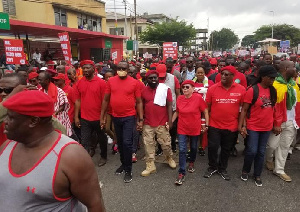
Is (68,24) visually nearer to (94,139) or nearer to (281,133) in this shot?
(94,139)

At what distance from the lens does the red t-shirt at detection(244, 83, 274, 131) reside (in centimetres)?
368

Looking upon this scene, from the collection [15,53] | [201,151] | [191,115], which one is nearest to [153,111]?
[191,115]

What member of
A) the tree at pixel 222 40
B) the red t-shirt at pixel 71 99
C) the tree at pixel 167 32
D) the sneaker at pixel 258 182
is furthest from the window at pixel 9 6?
the tree at pixel 222 40

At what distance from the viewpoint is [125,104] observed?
398 centimetres

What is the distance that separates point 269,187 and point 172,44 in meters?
9.06

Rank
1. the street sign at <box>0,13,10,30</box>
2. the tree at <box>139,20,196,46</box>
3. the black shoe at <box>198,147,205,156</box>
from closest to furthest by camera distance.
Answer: the black shoe at <box>198,147,205,156</box>, the street sign at <box>0,13,10,30</box>, the tree at <box>139,20,196,46</box>

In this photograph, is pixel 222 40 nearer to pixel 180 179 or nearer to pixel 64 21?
pixel 64 21

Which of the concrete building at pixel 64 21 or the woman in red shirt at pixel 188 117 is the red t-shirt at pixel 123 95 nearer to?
the woman in red shirt at pixel 188 117

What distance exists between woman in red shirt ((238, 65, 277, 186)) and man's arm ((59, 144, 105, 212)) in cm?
287

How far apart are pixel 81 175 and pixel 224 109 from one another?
2.87 m

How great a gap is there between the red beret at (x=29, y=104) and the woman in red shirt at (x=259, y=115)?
121 inches

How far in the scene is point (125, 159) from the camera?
163 inches

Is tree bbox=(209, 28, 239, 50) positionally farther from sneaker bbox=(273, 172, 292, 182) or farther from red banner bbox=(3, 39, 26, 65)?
sneaker bbox=(273, 172, 292, 182)

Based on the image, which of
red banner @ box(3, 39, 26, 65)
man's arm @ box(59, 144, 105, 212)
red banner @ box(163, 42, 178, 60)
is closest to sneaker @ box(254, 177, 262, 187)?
man's arm @ box(59, 144, 105, 212)
